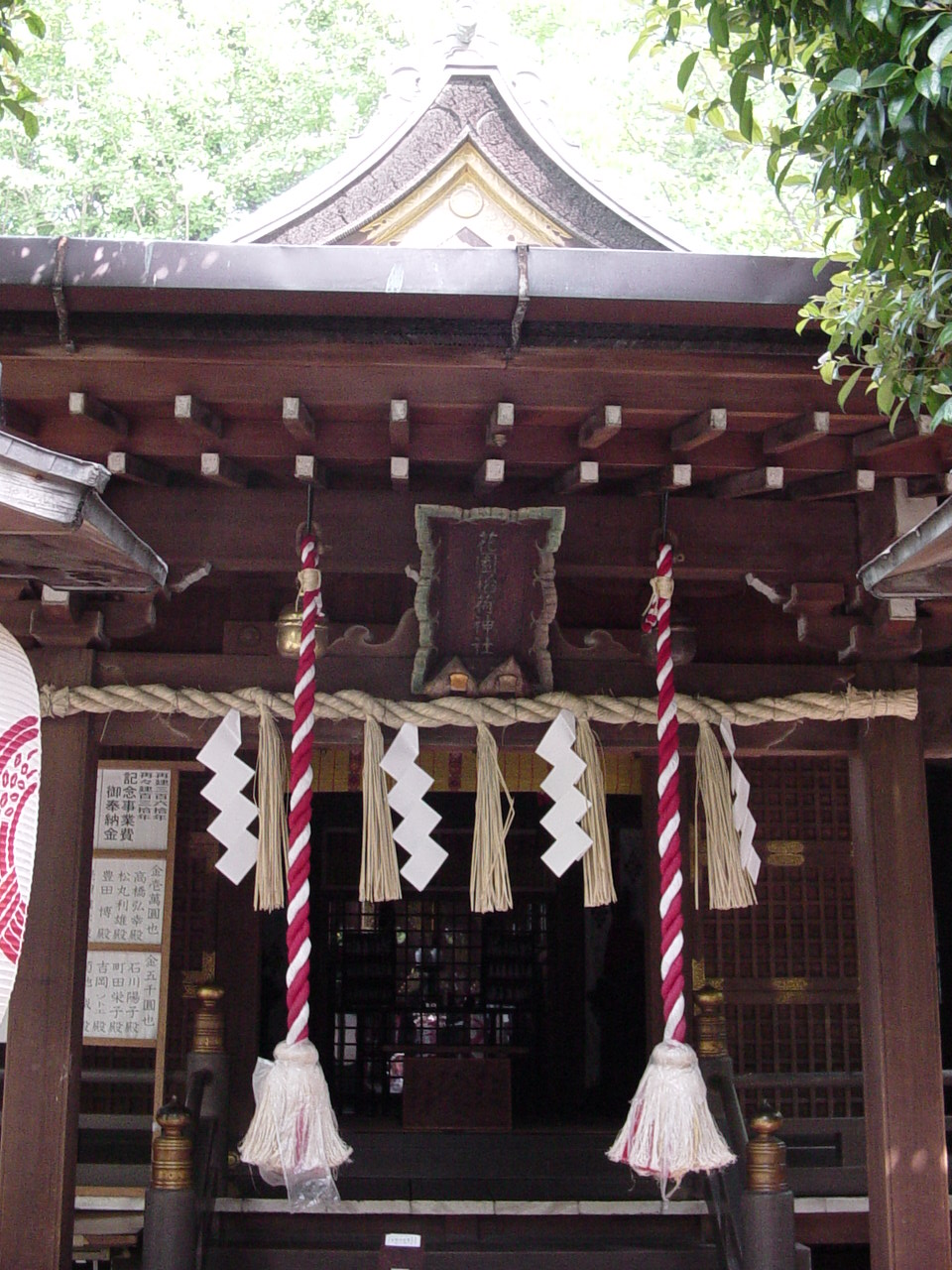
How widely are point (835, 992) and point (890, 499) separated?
3056mm

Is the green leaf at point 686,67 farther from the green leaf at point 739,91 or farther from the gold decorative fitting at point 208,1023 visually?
the gold decorative fitting at point 208,1023

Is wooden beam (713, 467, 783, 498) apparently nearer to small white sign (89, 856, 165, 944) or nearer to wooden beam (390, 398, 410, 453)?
wooden beam (390, 398, 410, 453)

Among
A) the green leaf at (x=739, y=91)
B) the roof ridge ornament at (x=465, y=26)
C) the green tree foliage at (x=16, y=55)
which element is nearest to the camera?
the green leaf at (x=739, y=91)

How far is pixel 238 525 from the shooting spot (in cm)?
398

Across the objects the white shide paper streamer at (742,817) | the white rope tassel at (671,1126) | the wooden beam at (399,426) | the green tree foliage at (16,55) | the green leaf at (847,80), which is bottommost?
the white rope tassel at (671,1126)

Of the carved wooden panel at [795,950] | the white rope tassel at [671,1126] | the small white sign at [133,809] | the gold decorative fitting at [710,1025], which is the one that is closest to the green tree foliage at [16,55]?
the white rope tassel at [671,1126]

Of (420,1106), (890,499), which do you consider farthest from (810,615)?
(420,1106)

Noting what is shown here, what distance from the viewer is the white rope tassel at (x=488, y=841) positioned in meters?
3.81

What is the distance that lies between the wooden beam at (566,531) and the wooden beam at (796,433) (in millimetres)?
394

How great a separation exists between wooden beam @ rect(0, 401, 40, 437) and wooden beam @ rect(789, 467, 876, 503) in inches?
97.9

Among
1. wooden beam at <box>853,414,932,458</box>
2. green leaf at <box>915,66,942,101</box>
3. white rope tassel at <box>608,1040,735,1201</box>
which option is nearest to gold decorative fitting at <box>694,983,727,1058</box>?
white rope tassel at <box>608,1040,735,1201</box>

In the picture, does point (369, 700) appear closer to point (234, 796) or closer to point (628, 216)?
point (234, 796)

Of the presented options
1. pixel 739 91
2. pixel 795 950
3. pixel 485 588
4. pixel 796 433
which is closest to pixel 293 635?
pixel 485 588

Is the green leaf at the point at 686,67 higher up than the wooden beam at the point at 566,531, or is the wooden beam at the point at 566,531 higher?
the green leaf at the point at 686,67
